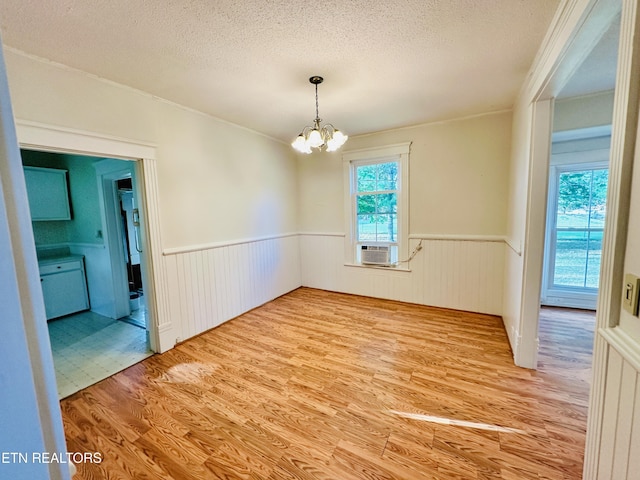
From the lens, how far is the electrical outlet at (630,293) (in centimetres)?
85

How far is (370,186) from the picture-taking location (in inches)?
159

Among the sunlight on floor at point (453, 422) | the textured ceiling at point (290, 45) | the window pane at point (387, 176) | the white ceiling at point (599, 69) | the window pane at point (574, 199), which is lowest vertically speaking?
the sunlight on floor at point (453, 422)

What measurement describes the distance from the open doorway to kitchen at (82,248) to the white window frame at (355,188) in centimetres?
277

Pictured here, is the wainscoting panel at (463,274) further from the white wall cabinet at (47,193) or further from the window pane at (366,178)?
the white wall cabinet at (47,193)

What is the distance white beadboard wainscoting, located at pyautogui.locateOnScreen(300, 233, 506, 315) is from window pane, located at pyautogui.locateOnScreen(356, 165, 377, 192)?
0.83 metres

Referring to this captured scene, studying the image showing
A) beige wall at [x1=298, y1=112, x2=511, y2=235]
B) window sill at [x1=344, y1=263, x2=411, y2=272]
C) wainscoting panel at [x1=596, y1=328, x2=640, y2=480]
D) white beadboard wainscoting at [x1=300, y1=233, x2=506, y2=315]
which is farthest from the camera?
window sill at [x1=344, y1=263, x2=411, y2=272]

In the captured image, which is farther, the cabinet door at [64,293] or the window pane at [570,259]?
the window pane at [570,259]

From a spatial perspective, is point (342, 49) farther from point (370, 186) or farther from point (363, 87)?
point (370, 186)

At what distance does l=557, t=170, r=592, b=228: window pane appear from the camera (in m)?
3.48

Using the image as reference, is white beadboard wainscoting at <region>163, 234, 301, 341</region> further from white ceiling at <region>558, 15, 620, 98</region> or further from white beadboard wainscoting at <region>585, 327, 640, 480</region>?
white ceiling at <region>558, 15, 620, 98</region>

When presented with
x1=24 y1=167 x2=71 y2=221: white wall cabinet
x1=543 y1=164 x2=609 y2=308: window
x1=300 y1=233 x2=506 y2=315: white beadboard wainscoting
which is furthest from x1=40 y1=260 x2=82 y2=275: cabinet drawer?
x1=543 y1=164 x2=609 y2=308: window

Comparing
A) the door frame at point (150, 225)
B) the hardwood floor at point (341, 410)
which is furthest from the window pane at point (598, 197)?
the door frame at point (150, 225)

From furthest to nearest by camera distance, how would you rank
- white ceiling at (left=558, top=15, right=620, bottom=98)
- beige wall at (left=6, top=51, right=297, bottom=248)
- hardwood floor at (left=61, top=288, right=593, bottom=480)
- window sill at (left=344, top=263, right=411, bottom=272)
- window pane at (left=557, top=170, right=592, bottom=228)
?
window sill at (left=344, top=263, right=411, bottom=272)
window pane at (left=557, top=170, right=592, bottom=228)
beige wall at (left=6, top=51, right=297, bottom=248)
white ceiling at (left=558, top=15, right=620, bottom=98)
hardwood floor at (left=61, top=288, right=593, bottom=480)

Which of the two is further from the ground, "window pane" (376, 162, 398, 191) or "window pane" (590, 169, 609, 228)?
"window pane" (376, 162, 398, 191)
